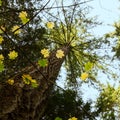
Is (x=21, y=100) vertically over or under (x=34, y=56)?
under

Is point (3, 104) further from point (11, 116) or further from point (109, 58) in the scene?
point (109, 58)

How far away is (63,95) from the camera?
20.4 feet

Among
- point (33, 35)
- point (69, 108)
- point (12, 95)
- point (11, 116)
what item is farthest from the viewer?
point (33, 35)

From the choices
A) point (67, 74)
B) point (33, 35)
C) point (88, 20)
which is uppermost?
point (88, 20)

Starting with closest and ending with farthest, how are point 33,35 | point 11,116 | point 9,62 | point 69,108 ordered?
1. point 11,116
2. point 69,108
3. point 9,62
4. point 33,35

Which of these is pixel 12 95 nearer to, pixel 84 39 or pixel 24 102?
pixel 24 102

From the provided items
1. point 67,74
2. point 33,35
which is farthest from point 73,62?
point 33,35

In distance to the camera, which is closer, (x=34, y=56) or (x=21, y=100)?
(x=21, y=100)

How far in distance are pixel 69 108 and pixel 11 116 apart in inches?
103

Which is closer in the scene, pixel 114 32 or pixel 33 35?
pixel 33 35

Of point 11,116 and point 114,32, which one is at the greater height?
point 114,32

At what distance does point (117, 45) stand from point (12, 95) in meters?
6.42

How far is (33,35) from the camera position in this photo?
7.06 metres

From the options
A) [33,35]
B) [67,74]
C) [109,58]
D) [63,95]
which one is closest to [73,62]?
[67,74]
